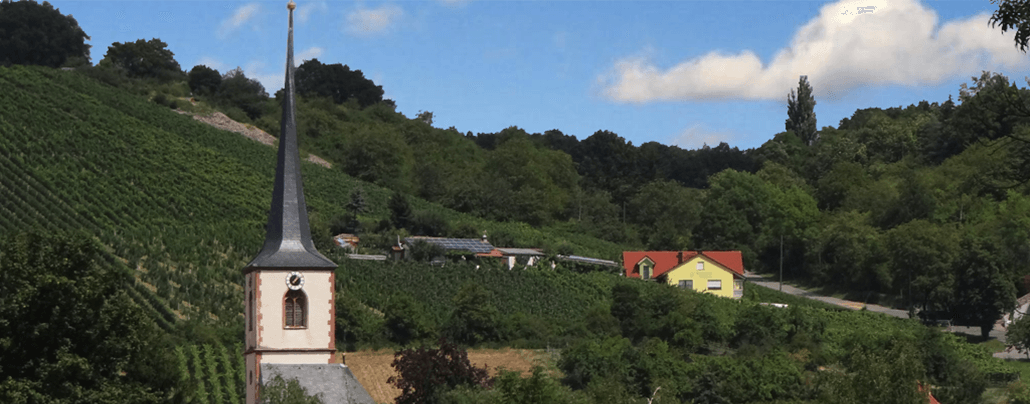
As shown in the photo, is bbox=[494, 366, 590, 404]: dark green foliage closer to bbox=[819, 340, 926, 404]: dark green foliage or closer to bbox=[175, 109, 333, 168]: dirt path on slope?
bbox=[819, 340, 926, 404]: dark green foliage

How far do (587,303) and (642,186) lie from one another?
54826 mm

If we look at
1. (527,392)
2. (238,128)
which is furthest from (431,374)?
(238,128)

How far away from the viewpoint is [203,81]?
122 m

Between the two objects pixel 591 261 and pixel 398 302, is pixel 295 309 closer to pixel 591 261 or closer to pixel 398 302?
pixel 398 302

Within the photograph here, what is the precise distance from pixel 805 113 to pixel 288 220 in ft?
391

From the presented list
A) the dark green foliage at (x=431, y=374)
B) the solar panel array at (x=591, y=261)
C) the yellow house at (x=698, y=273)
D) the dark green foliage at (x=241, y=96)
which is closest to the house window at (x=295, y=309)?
the dark green foliage at (x=431, y=374)

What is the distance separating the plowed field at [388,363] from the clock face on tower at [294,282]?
16.5 metres

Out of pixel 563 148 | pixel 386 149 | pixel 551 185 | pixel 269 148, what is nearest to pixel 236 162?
pixel 269 148

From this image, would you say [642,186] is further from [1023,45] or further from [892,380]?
[1023,45]

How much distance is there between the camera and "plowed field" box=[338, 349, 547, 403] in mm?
45656

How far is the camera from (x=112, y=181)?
72125 mm

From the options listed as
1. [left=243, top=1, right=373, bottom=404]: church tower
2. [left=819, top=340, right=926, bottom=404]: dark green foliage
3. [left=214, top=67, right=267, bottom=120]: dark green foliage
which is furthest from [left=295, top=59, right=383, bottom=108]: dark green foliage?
[left=819, top=340, right=926, bottom=404]: dark green foliage

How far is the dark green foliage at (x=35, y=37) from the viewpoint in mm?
119688

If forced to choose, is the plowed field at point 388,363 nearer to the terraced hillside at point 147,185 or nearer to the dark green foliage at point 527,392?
the terraced hillside at point 147,185
